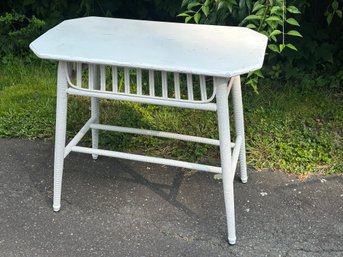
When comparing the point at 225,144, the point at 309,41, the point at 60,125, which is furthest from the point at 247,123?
the point at 60,125

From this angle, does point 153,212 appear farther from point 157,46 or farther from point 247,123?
point 247,123

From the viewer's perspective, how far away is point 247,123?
3.53m

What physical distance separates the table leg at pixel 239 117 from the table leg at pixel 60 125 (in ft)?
2.60

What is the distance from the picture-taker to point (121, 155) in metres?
2.67

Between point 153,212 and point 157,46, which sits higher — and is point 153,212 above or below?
below

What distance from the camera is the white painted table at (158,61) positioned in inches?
87.4

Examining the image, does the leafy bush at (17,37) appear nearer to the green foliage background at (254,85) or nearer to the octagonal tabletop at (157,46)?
the green foliage background at (254,85)

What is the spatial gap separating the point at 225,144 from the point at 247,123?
1222 millimetres

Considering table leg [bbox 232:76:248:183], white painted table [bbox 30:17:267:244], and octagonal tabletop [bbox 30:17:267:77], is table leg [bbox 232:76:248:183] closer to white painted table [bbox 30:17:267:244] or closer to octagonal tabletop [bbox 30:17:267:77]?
white painted table [bbox 30:17:267:244]

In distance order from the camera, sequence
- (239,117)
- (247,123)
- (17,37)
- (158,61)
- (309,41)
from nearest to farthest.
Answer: (158,61) < (239,117) < (247,123) < (309,41) < (17,37)

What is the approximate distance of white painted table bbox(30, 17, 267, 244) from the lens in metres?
2.22

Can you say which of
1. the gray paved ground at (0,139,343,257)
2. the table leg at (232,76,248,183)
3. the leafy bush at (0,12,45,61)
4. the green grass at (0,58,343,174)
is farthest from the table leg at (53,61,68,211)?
the leafy bush at (0,12,45,61)

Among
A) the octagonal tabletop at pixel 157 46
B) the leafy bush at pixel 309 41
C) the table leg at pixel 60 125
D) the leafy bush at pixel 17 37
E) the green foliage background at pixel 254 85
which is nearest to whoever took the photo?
the octagonal tabletop at pixel 157 46

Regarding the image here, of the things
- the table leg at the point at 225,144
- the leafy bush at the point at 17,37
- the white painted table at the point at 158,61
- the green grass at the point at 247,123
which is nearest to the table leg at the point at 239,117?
the white painted table at the point at 158,61
